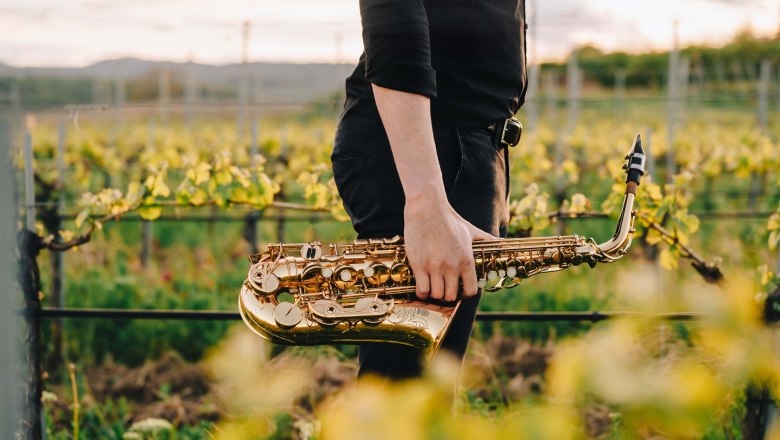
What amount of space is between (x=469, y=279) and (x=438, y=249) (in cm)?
9

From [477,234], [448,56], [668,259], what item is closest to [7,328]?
[477,234]

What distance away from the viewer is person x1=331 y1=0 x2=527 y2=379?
1395 millimetres

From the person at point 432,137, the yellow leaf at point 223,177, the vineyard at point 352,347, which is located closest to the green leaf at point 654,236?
the vineyard at point 352,347

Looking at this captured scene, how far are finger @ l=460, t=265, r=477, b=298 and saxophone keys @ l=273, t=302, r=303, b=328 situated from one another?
32 cm

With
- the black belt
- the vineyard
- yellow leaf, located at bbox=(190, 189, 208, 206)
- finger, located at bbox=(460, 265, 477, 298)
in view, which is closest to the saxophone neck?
the vineyard

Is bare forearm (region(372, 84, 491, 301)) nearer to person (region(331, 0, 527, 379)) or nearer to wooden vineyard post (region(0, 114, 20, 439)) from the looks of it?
person (region(331, 0, 527, 379))

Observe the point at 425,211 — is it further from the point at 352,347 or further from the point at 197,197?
the point at 197,197

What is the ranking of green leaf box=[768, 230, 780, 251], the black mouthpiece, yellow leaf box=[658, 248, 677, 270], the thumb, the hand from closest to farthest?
the hand, the thumb, the black mouthpiece, green leaf box=[768, 230, 780, 251], yellow leaf box=[658, 248, 677, 270]

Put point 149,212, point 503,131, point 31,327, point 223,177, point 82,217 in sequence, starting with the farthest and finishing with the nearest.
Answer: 1. point 223,177
2. point 149,212
3. point 82,217
4. point 31,327
5. point 503,131

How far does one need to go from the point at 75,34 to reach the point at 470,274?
10204 mm

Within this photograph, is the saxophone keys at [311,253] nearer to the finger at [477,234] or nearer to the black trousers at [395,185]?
the black trousers at [395,185]

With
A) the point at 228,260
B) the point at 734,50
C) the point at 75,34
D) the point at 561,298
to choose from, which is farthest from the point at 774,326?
the point at 734,50

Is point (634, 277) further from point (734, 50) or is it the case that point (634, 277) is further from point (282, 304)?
point (734, 50)

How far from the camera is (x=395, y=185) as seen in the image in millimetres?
1548
